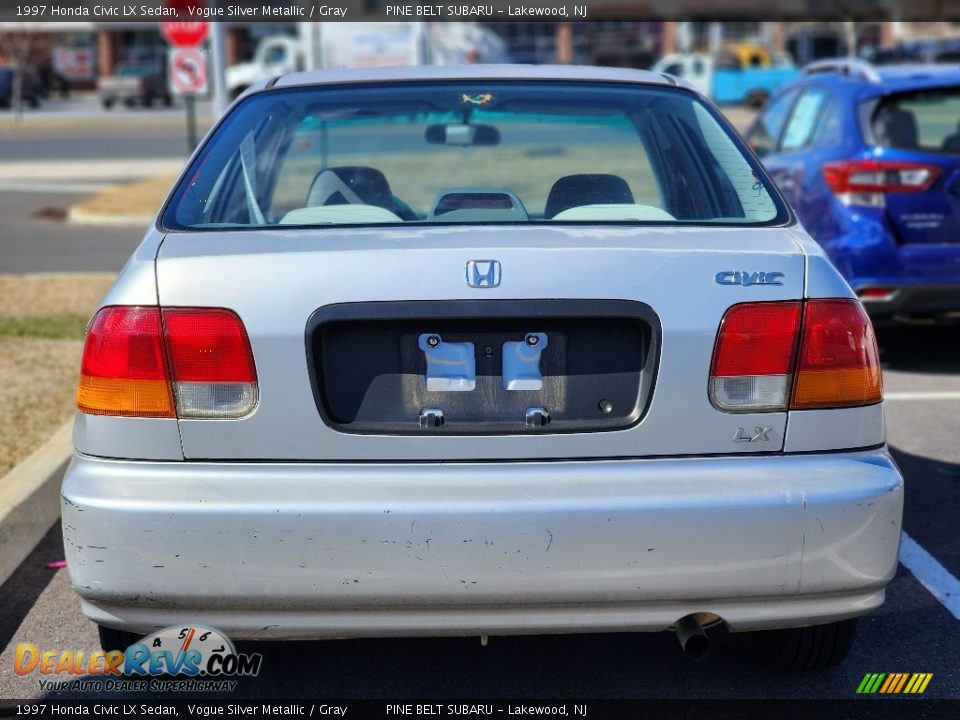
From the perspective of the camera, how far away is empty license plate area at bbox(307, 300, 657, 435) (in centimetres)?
295


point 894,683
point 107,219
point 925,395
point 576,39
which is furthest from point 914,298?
point 576,39

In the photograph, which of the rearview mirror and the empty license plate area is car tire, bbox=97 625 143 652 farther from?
the rearview mirror

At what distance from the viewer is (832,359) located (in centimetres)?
302

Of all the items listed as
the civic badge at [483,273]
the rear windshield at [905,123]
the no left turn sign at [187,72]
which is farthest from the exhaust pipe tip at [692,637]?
the no left turn sign at [187,72]

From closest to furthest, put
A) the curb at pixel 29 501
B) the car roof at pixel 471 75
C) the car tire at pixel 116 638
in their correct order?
the car tire at pixel 116 638, the car roof at pixel 471 75, the curb at pixel 29 501

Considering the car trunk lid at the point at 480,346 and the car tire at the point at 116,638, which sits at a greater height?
the car trunk lid at the point at 480,346

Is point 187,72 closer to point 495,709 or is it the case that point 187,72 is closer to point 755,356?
point 495,709

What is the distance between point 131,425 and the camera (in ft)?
9.76

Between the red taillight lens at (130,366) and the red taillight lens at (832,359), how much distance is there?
1.42 m

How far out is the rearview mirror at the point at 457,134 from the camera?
4.39 metres

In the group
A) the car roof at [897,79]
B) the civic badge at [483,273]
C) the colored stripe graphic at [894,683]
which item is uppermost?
the civic badge at [483,273]

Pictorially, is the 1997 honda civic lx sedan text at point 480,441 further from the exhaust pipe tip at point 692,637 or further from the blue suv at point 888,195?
the blue suv at point 888,195

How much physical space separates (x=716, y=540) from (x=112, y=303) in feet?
4.75

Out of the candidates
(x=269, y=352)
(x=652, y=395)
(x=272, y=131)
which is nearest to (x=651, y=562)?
(x=652, y=395)
